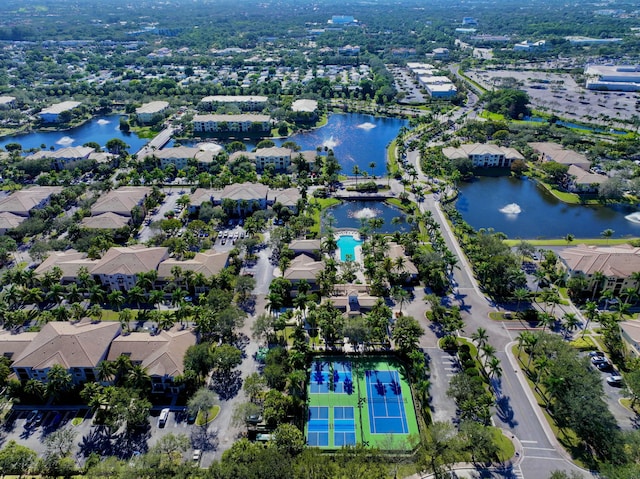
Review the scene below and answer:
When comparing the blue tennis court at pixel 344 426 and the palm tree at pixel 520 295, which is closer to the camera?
the blue tennis court at pixel 344 426

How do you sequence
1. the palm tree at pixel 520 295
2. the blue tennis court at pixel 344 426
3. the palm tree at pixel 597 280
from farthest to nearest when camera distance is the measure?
the palm tree at pixel 597 280 → the palm tree at pixel 520 295 → the blue tennis court at pixel 344 426

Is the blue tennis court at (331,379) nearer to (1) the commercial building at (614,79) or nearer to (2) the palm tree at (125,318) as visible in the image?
(2) the palm tree at (125,318)

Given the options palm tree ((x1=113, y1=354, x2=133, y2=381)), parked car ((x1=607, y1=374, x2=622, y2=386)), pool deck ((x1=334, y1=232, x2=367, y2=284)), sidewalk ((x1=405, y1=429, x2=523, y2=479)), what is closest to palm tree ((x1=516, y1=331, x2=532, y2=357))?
parked car ((x1=607, y1=374, x2=622, y2=386))

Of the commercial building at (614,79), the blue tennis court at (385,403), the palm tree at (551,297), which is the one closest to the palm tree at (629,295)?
the palm tree at (551,297)

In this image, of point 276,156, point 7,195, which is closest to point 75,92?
point 7,195

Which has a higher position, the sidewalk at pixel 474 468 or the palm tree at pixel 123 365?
the palm tree at pixel 123 365
